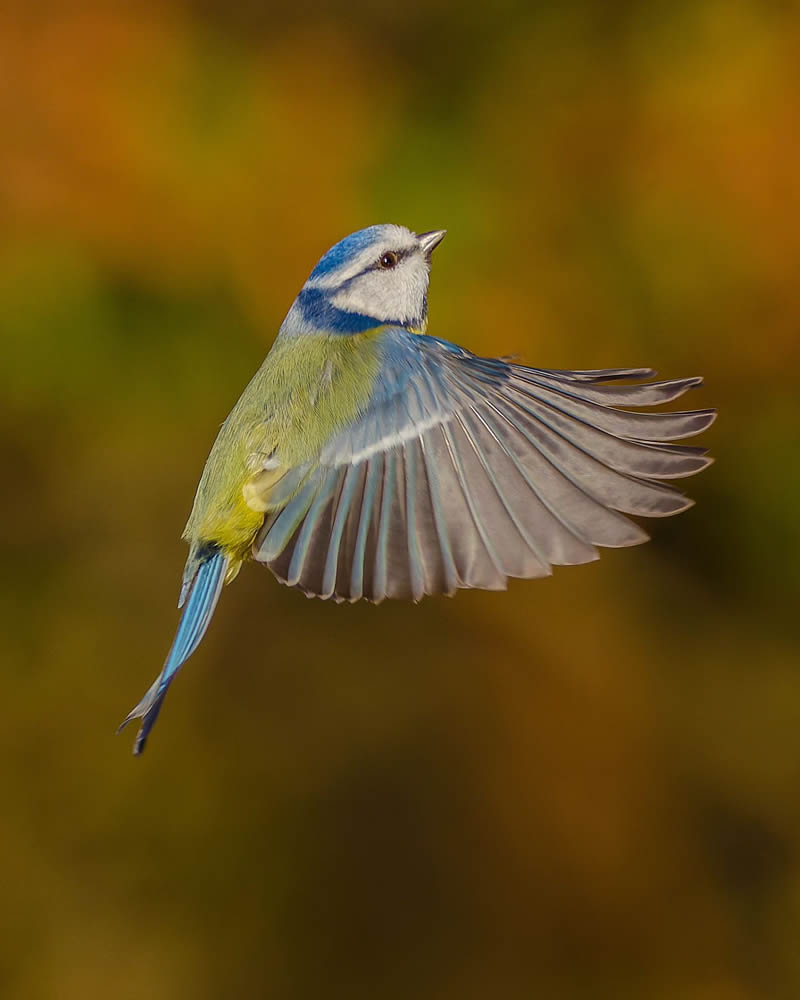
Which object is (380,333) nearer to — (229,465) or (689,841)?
(229,465)

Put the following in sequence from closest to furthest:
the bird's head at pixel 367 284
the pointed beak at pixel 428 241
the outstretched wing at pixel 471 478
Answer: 1. the outstretched wing at pixel 471 478
2. the bird's head at pixel 367 284
3. the pointed beak at pixel 428 241

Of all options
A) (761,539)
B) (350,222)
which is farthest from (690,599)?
(350,222)

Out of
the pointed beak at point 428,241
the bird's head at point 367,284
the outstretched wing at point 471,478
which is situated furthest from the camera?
the pointed beak at point 428,241

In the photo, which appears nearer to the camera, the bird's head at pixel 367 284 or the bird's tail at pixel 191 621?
the bird's tail at pixel 191 621

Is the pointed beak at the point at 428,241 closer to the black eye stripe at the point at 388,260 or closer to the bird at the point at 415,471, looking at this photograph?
the black eye stripe at the point at 388,260

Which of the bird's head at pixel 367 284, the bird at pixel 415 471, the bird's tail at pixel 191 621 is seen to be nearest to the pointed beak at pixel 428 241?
the bird's head at pixel 367 284

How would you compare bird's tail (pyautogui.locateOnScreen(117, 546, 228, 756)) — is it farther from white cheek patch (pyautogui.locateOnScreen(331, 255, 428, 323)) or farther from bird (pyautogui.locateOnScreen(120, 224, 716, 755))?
white cheek patch (pyautogui.locateOnScreen(331, 255, 428, 323))
